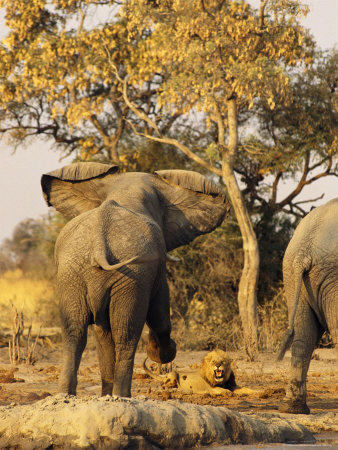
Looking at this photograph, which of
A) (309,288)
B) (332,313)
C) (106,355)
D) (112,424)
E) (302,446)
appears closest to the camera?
(112,424)

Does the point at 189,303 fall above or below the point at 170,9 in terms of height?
below

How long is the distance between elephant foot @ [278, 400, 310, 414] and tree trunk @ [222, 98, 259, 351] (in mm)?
8077

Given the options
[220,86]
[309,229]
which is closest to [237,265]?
[220,86]

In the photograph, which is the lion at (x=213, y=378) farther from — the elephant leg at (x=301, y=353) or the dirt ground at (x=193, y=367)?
the elephant leg at (x=301, y=353)

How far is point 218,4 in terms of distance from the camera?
1555 centimetres

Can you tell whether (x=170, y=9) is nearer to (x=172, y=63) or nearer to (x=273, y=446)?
(x=172, y=63)

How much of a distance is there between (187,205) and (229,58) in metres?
9.03

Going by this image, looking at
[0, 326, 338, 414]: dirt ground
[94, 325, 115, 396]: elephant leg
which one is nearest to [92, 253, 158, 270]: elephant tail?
[94, 325, 115, 396]: elephant leg

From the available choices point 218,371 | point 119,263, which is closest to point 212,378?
point 218,371

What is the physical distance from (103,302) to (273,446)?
151cm

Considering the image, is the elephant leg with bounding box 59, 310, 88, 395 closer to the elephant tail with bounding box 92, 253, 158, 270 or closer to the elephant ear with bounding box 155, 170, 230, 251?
the elephant tail with bounding box 92, 253, 158, 270

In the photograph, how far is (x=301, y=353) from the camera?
247 inches

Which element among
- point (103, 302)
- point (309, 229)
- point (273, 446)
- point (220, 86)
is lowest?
point (273, 446)

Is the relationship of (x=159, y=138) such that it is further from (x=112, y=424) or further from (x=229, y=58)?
(x=112, y=424)
